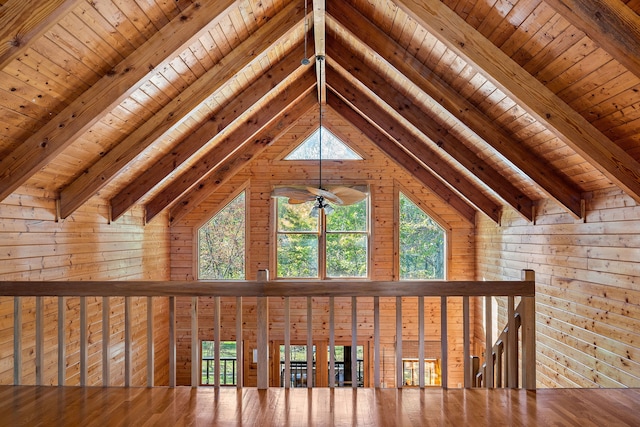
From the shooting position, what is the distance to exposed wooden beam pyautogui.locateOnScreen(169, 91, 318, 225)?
8.24 m

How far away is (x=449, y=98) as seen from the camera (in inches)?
199

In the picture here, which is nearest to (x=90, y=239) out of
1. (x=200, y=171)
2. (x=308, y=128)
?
(x=200, y=171)

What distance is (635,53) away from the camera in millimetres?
2980

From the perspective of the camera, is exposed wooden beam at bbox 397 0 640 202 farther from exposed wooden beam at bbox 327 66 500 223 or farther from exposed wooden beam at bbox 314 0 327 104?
exposed wooden beam at bbox 327 66 500 223

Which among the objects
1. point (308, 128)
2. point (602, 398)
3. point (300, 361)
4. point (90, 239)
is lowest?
point (300, 361)

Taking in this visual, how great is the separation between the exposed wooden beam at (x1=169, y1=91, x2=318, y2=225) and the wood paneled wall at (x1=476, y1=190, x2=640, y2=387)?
12.4 ft

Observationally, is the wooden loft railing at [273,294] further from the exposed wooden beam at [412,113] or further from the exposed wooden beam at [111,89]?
the exposed wooden beam at [412,113]

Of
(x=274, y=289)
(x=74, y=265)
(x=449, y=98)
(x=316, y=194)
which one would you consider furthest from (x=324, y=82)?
(x=274, y=289)

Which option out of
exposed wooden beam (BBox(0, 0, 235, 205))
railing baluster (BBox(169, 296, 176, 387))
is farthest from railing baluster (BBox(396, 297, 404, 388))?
exposed wooden beam (BBox(0, 0, 235, 205))

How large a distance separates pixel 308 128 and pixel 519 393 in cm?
651

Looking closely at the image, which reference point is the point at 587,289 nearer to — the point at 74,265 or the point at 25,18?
the point at 25,18

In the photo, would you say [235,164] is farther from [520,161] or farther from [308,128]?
[520,161]

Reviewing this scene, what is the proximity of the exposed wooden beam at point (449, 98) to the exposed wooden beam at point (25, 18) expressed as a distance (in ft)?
9.30

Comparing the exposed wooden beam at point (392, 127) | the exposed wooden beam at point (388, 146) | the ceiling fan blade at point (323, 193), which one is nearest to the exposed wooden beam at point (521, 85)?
the ceiling fan blade at point (323, 193)
